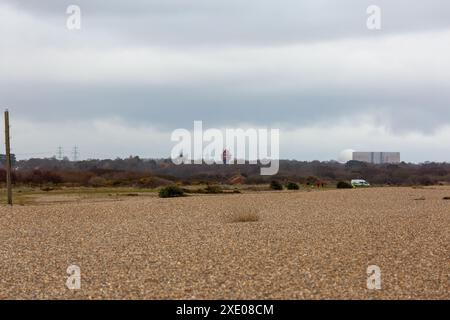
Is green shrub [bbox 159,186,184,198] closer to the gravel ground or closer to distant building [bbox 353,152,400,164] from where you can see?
the gravel ground

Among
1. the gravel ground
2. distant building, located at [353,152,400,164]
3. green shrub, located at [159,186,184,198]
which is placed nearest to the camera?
the gravel ground

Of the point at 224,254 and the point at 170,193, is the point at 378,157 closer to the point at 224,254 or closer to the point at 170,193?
the point at 170,193

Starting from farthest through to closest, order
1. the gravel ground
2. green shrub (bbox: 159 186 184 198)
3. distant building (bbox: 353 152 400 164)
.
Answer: distant building (bbox: 353 152 400 164), green shrub (bbox: 159 186 184 198), the gravel ground

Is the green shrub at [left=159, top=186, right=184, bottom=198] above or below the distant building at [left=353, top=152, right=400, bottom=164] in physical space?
below

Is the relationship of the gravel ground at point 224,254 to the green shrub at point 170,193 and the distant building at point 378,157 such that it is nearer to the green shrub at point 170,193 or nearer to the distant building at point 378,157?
the green shrub at point 170,193

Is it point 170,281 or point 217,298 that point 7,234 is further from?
point 217,298

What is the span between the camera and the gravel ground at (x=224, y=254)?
1135cm

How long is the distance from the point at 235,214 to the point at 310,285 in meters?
11.5

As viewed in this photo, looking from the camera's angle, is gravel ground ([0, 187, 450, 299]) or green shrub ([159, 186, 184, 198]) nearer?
gravel ground ([0, 187, 450, 299])

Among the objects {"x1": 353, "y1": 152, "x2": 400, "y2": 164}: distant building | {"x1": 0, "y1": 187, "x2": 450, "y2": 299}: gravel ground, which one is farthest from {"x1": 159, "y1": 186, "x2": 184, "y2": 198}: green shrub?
{"x1": 353, "y1": 152, "x2": 400, "y2": 164}: distant building

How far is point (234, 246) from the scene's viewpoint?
52.1 ft

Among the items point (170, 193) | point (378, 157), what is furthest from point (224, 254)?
point (378, 157)

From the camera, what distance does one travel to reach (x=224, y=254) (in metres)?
14.8

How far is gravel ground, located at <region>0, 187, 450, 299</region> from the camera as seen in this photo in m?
11.4
